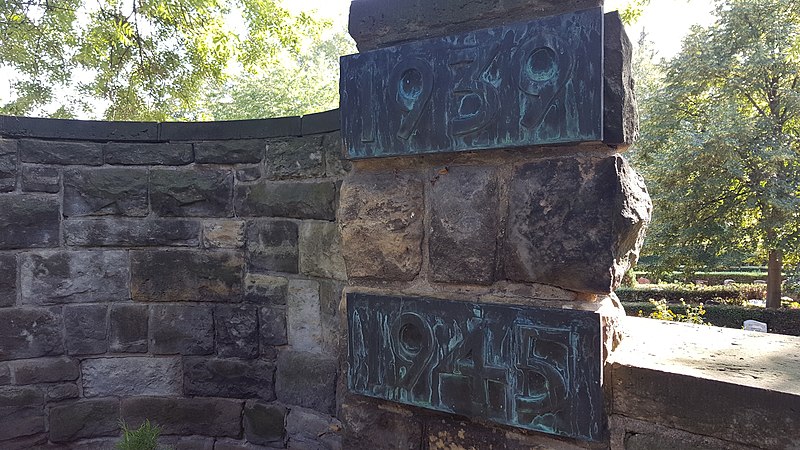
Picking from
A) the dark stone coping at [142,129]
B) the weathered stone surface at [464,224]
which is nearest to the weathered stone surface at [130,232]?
the dark stone coping at [142,129]

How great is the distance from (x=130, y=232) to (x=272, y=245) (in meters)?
0.74

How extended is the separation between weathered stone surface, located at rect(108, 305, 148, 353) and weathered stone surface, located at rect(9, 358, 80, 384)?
0.21 m

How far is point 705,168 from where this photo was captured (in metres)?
11.6

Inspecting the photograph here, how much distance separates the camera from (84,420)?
8.29ft

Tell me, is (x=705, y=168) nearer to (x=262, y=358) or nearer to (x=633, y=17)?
(x=633, y=17)

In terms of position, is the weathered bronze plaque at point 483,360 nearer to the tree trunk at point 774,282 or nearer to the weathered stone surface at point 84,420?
the weathered stone surface at point 84,420

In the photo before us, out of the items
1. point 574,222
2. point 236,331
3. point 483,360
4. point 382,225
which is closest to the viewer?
point 574,222

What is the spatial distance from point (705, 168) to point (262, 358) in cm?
1201

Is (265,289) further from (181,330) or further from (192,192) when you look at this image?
(192,192)

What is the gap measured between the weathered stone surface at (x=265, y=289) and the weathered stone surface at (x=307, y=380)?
0.25m

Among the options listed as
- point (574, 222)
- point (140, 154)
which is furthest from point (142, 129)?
point (574, 222)

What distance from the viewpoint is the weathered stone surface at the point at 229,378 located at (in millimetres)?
2424

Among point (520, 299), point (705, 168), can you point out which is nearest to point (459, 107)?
point (520, 299)

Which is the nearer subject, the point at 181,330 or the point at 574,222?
the point at 574,222
